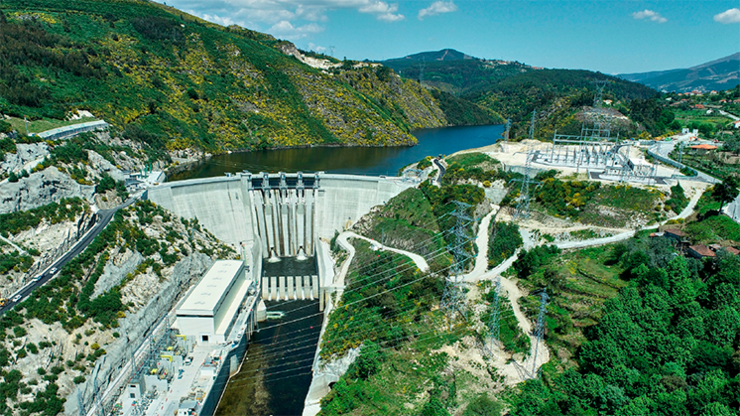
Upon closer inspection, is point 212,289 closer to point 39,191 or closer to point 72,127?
point 39,191

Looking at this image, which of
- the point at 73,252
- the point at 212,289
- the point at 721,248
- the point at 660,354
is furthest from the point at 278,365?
the point at 721,248

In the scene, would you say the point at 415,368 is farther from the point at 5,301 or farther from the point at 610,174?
the point at 610,174

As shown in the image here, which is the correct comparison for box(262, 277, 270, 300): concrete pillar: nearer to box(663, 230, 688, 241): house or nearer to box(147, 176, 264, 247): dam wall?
box(147, 176, 264, 247): dam wall

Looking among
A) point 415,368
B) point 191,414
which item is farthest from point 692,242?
point 191,414

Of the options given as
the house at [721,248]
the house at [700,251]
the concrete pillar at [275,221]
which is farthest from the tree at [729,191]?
the concrete pillar at [275,221]

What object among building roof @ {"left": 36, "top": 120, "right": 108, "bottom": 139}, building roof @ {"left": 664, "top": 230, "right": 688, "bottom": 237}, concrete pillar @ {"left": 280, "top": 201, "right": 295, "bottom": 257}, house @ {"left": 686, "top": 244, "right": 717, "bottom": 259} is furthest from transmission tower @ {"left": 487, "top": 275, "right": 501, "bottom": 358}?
building roof @ {"left": 36, "top": 120, "right": 108, "bottom": 139}

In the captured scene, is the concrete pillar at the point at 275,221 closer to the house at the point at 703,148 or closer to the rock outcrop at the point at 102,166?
the rock outcrop at the point at 102,166
